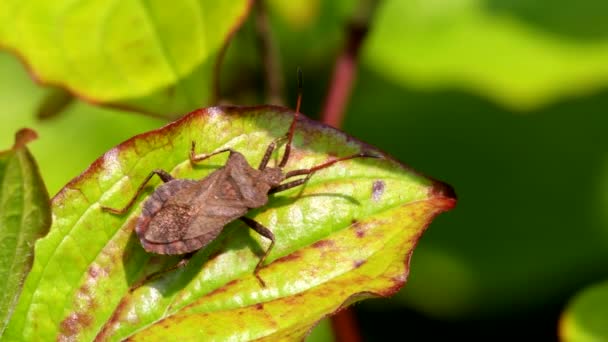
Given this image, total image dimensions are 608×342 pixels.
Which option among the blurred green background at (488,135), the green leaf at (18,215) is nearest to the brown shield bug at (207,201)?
the green leaf at (18,215)

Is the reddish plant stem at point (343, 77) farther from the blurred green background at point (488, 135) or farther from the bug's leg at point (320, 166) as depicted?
the blurred green background at point (488, 135)

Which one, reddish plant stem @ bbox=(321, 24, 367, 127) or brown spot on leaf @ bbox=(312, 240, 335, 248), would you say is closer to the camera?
brown spot on leaf @ bbox=(312, 240, 335, 248)

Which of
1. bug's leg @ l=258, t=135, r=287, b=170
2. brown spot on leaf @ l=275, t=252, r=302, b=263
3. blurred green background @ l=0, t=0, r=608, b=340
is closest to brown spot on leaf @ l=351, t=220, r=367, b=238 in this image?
brown spot on leaf @ l=275, t=252, r=302, b=263

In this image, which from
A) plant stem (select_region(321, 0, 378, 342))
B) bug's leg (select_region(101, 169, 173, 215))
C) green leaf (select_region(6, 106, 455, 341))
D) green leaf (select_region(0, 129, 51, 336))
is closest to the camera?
green leaf (select_region(0, 129, 51, 336))

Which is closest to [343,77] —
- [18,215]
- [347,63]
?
[347,63]

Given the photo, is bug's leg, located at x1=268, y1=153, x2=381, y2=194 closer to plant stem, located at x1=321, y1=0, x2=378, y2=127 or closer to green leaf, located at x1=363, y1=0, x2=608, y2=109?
plant stem, located at x1=321, y1=0, x2=378, y2=127

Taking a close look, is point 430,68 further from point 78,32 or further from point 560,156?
point 78,32

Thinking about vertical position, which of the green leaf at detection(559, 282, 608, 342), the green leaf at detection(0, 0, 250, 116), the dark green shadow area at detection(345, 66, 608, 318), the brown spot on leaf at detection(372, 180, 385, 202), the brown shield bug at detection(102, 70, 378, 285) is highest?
the green leaf at detection(0, 0, 250, 116)
